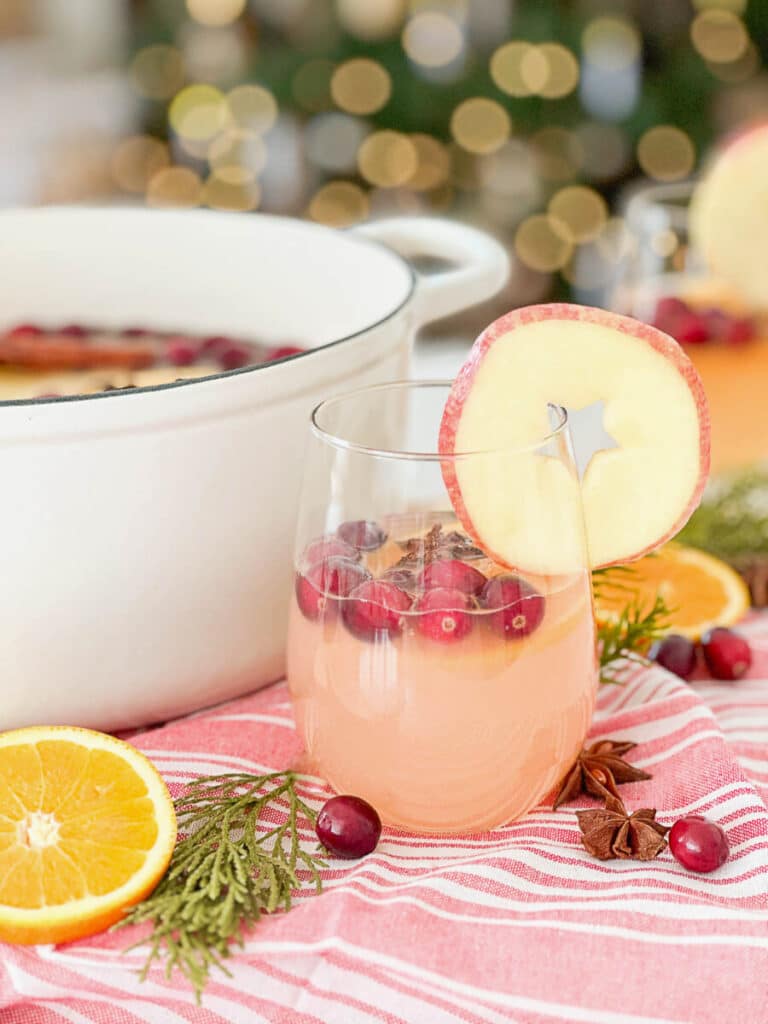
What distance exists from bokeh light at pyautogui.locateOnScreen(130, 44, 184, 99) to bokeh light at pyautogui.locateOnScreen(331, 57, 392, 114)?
437 millimetres

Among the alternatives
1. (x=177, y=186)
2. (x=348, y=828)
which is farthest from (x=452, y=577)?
(x=177, y=186)

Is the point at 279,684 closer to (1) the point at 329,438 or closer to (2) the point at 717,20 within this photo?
(1) the point at 329,438

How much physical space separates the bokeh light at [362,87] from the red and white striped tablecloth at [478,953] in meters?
2.65

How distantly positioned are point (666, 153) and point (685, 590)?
2235 millimetres

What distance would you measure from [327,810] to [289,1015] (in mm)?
105

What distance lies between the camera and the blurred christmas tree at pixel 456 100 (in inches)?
114

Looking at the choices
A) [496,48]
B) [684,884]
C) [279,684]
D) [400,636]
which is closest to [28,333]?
[279,684]

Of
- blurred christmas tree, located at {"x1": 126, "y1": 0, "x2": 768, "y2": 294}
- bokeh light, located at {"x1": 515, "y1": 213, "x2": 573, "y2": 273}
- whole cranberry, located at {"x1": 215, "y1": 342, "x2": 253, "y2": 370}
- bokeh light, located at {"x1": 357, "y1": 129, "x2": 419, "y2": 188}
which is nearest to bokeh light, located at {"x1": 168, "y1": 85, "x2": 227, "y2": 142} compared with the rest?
blurred christmas tree, located at {"x1": 126, "y1": 0, "x2": 768, "y2": 294}

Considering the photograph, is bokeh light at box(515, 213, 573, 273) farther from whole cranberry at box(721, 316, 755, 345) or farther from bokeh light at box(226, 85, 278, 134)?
whole cranberry at box(721, 316, 755, 345)

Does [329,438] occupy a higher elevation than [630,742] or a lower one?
higher

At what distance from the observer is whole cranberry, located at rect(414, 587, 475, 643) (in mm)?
624

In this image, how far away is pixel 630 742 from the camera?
2.48ft

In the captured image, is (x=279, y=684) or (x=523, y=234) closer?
(x=279, y=684)

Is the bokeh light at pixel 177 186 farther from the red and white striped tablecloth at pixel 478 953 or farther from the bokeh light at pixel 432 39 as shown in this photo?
the red and white striped tablecloth at pixel 478 953
